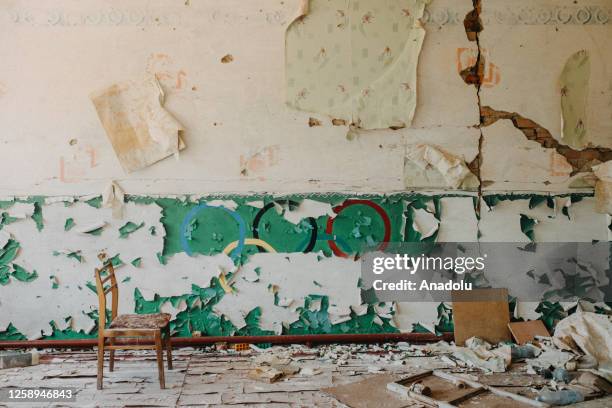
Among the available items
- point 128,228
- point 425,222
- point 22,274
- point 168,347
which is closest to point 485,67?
point 425,222

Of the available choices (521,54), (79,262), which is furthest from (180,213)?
(521,54)

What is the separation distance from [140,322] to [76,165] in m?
1.28

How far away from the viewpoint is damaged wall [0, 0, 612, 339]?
12.7ft

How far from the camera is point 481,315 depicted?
4008 millimetres

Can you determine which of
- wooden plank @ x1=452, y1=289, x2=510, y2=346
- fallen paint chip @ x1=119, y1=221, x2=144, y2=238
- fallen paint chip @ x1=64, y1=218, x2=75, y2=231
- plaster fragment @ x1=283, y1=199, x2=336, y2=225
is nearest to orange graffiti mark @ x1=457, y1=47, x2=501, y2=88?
plaster fragment @ x1=283, y1=199, x2=336, y2=225

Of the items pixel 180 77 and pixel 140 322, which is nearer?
pixel 140 322

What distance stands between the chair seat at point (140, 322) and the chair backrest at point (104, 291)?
0.09m

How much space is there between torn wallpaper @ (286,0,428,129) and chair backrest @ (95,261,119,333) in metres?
1.66

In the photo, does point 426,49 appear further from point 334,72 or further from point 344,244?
point 344,244

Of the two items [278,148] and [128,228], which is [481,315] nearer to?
[278,148]

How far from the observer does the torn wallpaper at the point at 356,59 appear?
3.92m

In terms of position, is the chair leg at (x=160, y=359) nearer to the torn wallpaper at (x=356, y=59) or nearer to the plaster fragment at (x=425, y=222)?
the torn wallpaper at (x=356, y=59)

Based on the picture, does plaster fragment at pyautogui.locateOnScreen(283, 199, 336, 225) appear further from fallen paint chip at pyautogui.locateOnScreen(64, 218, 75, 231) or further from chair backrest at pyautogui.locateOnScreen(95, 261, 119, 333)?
fallen paint chip at pyautogui.locateOnScreen(64, 218, 75, 231)

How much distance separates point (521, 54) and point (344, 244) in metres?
1.86
